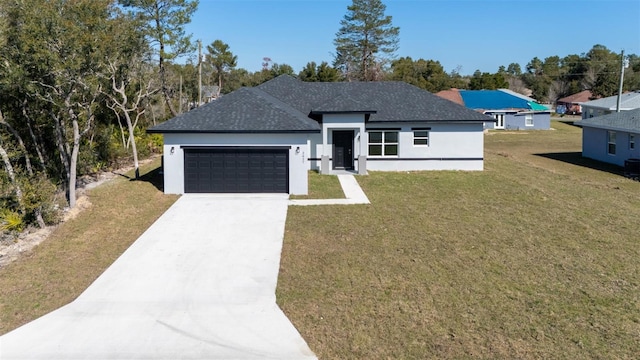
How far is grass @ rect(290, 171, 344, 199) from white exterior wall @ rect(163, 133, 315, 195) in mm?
512

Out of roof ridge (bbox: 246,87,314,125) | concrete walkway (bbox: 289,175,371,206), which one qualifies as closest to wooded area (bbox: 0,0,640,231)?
roof ridge (bbox: 246,87,314,125)

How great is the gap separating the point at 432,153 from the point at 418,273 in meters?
14.8

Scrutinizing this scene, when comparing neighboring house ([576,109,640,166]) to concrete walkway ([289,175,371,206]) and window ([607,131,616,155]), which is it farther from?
concrete walkway ([289,175,371,206])

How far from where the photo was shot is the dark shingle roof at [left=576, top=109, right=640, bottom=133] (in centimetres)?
2616

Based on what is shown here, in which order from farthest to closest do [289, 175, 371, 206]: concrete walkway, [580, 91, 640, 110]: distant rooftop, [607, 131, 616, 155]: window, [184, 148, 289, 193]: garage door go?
[580, 91, 640, 110]: distant rooftop
[607, 131, 616, 155]: window
[184, 148, 289, 193]: garage door
[289, 175, 371, 206]: concrete walkway

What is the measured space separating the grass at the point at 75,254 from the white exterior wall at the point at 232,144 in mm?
865

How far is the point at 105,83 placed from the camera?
20.8 meters

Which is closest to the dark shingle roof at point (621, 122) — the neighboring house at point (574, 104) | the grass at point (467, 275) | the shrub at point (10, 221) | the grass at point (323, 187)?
the grass at point (467, 275)

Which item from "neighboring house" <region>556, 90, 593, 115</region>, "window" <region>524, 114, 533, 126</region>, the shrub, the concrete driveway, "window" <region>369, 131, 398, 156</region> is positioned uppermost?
"neighboring house" <region>556, 90, 593, 115</region>

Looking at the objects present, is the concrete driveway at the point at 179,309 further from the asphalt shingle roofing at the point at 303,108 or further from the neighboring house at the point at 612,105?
the neighboring house at the point at 612,105

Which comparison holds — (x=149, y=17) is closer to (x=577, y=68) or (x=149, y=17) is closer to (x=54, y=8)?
(x=54, y=8)

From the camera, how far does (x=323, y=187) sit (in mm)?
20359

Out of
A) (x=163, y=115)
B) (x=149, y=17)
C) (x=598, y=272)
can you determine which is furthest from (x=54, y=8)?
(x=163, y=115)

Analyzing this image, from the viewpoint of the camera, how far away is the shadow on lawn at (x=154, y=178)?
67.5 feet
